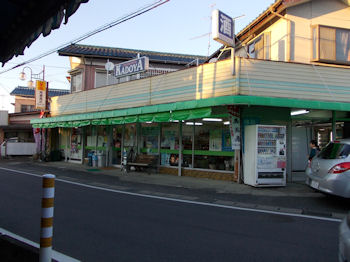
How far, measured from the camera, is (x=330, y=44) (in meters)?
11.6

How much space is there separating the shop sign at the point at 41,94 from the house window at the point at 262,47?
14774 mm

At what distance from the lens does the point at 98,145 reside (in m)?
17.3

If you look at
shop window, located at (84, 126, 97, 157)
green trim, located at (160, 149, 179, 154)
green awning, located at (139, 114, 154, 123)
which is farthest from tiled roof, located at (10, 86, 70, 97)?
green trim, located at (160, 149, 179, 154)

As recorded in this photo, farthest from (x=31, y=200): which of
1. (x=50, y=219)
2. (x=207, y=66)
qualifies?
(x=207, y=66)

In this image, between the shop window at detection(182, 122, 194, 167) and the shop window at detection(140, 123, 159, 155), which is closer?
the shop window at detection(182, 122, 194, 167)

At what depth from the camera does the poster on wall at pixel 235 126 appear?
10.4 m

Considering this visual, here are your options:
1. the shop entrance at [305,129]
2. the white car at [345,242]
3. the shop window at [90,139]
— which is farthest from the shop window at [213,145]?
the white car at [345,242]

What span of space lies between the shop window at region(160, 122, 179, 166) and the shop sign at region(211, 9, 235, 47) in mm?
4777

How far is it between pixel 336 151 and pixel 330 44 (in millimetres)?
6604

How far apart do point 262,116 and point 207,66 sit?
3082mm

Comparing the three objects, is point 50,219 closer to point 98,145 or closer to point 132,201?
point 132,201

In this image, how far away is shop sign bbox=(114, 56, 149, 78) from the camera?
45.8 feet

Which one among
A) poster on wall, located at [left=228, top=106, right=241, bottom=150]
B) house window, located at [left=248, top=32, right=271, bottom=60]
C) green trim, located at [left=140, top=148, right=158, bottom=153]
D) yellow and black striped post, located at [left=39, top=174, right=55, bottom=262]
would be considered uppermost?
house window, located at [left=248, top=32, right=271, bottom=60]

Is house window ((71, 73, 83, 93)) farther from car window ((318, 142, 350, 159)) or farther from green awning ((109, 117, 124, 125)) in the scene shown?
car window ((318, 142, 350, 159))
